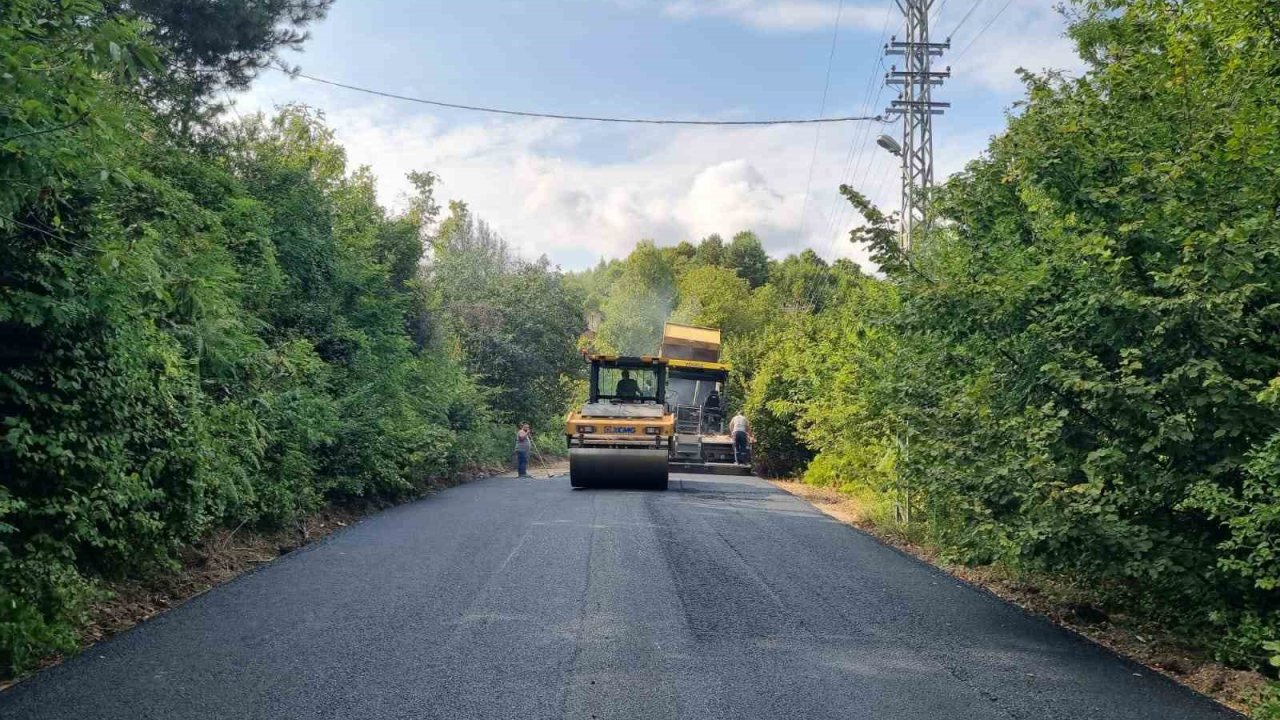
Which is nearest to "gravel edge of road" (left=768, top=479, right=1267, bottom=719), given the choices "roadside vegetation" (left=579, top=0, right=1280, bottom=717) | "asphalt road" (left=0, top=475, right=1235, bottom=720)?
"asphalt road" (left=0, top=475, right=1235, bottom=720)

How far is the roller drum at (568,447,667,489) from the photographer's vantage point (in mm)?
20625

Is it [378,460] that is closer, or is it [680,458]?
[378,460]

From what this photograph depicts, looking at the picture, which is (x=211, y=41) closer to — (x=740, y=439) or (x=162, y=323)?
(x=162, y=323)

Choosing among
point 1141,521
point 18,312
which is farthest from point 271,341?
point 1141,521

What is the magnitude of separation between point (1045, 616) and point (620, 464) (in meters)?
12.8

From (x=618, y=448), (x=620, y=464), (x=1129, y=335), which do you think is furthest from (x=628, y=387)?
(x=1129, y=335)

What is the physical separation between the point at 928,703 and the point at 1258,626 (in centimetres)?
240

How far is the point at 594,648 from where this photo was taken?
21.8 feet

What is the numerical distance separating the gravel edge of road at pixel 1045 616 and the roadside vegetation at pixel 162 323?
6923 millimetres

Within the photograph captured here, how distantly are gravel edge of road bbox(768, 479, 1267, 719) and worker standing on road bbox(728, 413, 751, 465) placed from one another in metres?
11.4

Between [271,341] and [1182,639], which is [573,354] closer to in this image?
[271,341]

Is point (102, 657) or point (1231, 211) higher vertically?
point (1231, 211)

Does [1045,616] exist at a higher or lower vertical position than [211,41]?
lower

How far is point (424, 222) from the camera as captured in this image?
40594 mm
